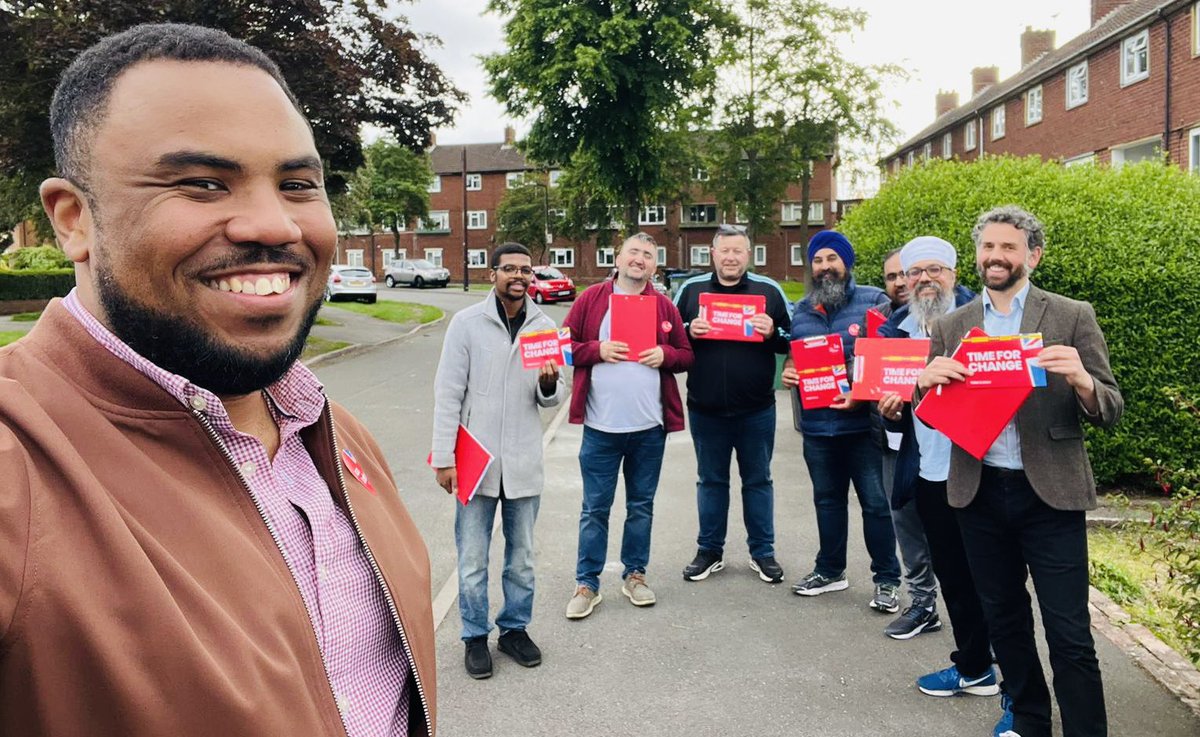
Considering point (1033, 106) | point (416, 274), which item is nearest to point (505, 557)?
point (1033, 106)

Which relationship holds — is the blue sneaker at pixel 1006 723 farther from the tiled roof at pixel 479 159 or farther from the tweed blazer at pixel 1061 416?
the tiled roof at pixel 479 159

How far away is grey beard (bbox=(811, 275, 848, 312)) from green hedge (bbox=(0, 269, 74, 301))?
27876 mm

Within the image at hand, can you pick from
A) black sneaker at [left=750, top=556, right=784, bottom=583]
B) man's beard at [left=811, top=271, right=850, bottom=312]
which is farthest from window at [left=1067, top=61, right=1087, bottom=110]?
black sneaker at [left=750, top=556, right=784, bottom=583]

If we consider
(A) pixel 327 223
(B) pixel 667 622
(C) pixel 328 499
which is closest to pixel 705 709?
(B) pixel 667 622

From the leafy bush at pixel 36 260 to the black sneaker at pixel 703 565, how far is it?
33171 millimetres

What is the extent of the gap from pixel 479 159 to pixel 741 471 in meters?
70.6

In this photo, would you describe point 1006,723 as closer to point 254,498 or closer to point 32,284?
point 254,498

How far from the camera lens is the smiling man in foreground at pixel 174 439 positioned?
994mm

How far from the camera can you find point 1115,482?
7.97 m

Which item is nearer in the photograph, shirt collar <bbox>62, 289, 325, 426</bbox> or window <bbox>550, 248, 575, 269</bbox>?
shirt collar <bbox>62, 289, 325, 426</bbox>

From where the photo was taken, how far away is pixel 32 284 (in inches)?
1085

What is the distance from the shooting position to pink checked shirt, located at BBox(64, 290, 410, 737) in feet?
4.70

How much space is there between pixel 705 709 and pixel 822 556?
2023mm

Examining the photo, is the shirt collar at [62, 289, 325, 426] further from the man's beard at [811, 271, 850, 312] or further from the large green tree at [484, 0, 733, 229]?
the large green tree at [484, 0, 733, 229]
